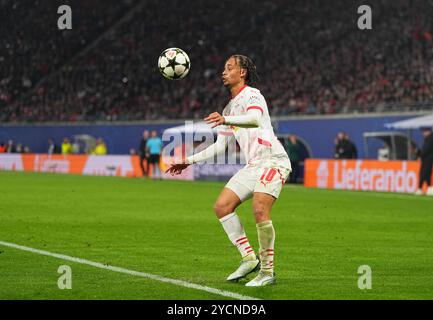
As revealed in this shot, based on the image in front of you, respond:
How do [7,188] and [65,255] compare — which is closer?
[65,255]

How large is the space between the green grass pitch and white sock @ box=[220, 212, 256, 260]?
0.39 meters

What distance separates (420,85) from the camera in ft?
120

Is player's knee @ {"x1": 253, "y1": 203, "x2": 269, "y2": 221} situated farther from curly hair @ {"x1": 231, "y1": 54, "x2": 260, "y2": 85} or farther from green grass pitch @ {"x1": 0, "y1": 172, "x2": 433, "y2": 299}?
curly hair @ {"x1": 231, "y1": 54, "x2": 260, "y2": 85}

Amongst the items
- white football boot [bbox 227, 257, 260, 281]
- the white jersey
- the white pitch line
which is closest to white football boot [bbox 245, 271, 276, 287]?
white football boot [bbox 227, 257, 260, 281]

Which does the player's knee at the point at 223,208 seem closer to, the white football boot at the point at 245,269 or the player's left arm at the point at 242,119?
the white football boot at the point at 245,269

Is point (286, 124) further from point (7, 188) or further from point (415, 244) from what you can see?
point (415, 244)

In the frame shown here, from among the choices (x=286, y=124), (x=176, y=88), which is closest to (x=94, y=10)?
(x=176, y=88)

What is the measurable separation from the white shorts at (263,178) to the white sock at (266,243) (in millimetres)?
313

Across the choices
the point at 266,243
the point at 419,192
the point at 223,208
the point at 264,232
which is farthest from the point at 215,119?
the point at 419,192

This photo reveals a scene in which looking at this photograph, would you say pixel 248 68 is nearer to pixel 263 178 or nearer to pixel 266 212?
pixel 263 178

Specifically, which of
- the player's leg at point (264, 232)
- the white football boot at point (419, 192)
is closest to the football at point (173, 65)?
the player's leg at point (264, 232)

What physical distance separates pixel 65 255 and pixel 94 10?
49.5 metres

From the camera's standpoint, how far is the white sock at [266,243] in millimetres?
8821

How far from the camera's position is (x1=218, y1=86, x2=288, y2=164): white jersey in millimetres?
8844
